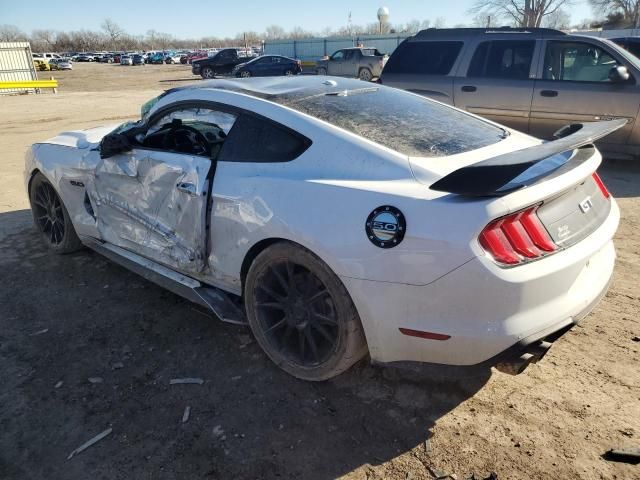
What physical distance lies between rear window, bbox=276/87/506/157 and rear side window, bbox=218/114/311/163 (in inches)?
8.0

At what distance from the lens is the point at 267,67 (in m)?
28.4

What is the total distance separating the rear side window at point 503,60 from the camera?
7352 mm

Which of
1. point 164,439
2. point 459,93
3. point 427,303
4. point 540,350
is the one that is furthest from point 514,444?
point 459,93

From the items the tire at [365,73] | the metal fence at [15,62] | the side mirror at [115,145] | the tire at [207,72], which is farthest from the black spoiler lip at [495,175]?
the tire at [207,72]

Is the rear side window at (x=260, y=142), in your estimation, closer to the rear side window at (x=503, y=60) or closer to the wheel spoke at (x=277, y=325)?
the wheel spoke at (x=277, y=325)

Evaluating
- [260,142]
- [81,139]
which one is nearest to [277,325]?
[260,142]

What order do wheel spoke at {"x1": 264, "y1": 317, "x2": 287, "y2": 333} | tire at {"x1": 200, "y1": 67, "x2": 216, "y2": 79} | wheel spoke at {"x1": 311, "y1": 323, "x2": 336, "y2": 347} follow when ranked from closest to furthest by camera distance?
wheel spoke at {"x1": 311, "y1": 323, "x2": 336, "y2": 347} < wheel spoke at {"x1": 264, "y1": 317, "x2": 287, "y2": 333} < tire at {"x1": 200, "y1": 67, "x2": 216, "y2": 79}

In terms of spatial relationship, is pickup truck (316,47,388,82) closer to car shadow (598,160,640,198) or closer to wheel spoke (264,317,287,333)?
car shadow (598,160,640,198)

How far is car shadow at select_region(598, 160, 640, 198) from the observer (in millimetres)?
6235

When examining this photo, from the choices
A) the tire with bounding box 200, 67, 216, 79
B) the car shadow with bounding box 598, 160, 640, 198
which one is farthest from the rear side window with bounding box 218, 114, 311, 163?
the tire with bounding box 200, 67, 216, 79

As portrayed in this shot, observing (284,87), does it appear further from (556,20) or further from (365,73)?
(556,20)

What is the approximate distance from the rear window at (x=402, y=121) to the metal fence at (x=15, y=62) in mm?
27533

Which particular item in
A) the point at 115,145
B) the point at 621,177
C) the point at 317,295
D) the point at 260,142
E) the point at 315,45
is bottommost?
the point at 621,177

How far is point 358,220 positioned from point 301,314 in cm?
72
